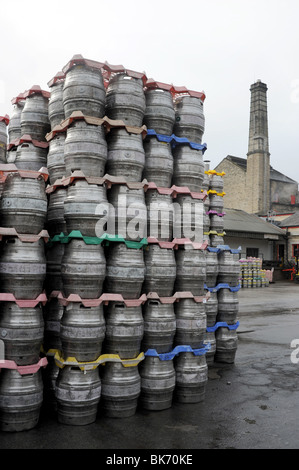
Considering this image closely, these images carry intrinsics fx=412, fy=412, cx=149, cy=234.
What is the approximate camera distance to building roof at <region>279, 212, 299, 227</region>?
124 ft

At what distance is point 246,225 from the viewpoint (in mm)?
33688

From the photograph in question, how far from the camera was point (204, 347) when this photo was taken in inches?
211

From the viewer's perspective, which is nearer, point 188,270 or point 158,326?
point 158,326

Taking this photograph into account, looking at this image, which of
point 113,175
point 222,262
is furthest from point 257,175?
point 113,175

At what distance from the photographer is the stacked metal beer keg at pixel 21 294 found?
4.12m

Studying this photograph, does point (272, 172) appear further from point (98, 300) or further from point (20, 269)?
point (20, 269)

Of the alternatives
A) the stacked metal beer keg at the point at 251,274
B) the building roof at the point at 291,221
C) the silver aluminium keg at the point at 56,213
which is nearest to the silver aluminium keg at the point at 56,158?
the silver aluminium keg at the point at 56,213

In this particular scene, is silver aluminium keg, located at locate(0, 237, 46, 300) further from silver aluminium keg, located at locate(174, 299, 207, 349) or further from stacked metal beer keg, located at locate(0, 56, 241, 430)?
silver aluminium keg, located at locate(174, 299, 207, 349)

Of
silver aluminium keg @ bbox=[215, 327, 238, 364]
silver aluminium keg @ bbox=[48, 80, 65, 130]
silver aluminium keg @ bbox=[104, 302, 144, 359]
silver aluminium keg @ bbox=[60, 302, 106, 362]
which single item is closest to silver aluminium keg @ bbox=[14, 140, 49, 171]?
silver aluminium keg @ bbox=[48, 80, 65, 130]

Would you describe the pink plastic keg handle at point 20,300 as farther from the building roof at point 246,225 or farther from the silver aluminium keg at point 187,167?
the building roof at point 246,225

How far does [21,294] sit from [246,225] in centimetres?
3088

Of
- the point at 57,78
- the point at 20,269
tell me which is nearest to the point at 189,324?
the point at 20,269

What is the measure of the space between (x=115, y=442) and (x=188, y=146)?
3583mm

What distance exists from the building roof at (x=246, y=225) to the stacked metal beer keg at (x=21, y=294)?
26.9m
